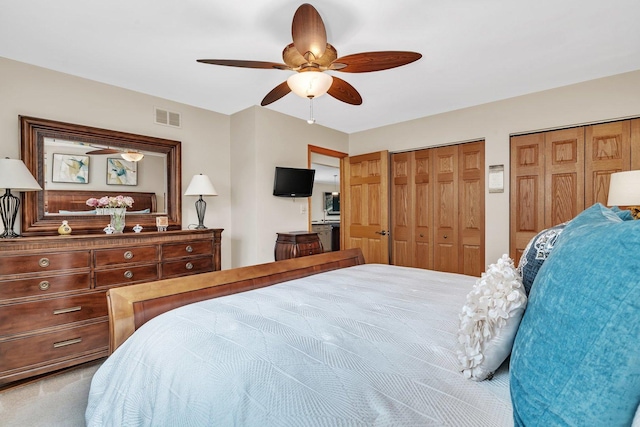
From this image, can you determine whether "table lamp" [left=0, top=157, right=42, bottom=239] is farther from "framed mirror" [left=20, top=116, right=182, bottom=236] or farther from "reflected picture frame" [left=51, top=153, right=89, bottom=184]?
"reflected picture frame" [left=51, top=153, right=89, bottom=184]

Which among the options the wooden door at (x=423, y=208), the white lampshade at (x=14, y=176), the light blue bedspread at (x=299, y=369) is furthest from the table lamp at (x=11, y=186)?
the wooden door at (x=423, y=208)

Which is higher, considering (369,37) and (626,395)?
(369,37)

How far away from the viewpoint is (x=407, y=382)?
0.82 metres

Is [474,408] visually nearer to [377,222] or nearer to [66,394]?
[66,394]

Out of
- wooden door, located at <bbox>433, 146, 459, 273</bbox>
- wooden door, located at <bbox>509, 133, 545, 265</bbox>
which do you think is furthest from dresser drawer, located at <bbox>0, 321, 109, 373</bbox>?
wooden door, located at <bbox>509, 133, 545, 265</bbox>

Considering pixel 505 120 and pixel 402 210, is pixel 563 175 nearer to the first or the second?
pixel 505 120

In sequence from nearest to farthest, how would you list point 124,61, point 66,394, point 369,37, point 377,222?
point 66,394 < point 369,37 < point 124,61 < point 377,222

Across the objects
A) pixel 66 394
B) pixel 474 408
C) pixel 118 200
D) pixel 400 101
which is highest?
pixel 400 101

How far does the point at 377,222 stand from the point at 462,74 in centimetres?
220

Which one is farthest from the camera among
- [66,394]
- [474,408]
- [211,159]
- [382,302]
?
[211,159]

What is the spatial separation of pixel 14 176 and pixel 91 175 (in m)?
0.68

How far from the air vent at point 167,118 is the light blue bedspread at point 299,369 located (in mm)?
2671

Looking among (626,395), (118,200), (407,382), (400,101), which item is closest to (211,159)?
(118,200)

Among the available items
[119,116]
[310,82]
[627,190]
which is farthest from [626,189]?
[119,116]
